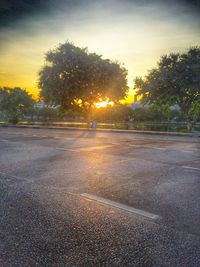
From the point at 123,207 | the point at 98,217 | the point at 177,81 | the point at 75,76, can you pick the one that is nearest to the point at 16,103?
the point at 75,76

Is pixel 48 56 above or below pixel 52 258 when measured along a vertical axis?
above

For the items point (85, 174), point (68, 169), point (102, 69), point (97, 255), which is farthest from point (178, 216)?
point (102, 69)

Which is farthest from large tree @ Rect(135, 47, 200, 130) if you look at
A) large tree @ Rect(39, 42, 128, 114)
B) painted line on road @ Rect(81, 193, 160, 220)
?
painted line on road @ Rect(81, 193, 160, 220)

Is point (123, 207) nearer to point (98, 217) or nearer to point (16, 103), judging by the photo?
point (98, 217)

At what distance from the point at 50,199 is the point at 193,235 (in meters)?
2.67

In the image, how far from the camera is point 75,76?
122 ft

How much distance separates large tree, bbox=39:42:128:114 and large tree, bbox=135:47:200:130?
30.3ft

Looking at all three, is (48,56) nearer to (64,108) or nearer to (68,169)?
(64,108)

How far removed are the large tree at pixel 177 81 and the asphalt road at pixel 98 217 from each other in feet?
69.4

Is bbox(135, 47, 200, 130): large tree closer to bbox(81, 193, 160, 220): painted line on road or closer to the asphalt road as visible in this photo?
the asphalt road

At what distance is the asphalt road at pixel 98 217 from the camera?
3.31 metres

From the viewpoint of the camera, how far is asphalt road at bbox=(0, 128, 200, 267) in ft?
10.9

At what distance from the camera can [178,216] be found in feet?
14.9

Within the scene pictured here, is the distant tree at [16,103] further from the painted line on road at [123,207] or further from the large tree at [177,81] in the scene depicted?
the painted line on road at [123,207]
